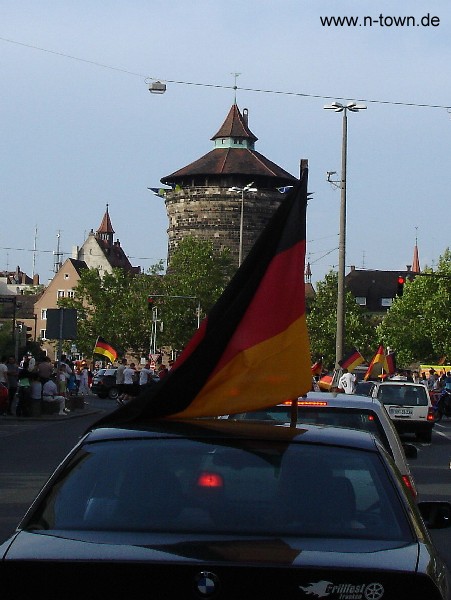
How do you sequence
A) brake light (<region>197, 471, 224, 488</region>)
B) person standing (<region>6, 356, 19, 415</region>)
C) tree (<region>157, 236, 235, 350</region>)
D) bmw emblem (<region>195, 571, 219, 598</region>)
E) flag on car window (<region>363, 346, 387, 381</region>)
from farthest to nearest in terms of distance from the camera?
1. tree (<region>157, 236, 235, 350</region>)
2. flag on car window (<region>363, 346, 387, 381</region>)
3. person standing (<region>6, 356, 19, 415</region>)
4. brake light (<region>197, 471, 224, 488</region>)
5. bmw emblem (<region>195, 571, 219, 598</region>)

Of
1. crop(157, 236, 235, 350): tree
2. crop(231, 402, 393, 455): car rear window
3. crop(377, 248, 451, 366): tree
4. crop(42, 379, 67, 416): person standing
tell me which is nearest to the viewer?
crop(231, 402, 393, 455): car rear window

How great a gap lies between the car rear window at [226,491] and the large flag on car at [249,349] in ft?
2.35

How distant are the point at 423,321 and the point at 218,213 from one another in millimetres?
21565

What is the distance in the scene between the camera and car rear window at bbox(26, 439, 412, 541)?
5359 mm

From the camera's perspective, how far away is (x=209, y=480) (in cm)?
561

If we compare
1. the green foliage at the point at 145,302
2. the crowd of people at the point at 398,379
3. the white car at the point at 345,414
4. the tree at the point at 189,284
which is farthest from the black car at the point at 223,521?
the green foliage at the point at 145,302

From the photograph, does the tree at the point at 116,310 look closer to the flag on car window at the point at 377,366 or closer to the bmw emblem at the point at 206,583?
the flag on car window at the point at 377,366

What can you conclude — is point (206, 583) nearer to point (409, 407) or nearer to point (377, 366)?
point (409, 407)

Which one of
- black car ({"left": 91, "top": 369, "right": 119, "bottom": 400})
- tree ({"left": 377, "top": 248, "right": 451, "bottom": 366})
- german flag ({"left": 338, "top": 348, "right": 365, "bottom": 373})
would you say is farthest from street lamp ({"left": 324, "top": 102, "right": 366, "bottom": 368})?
tree ({"left": 377, "top": 248, "right": 451, "bottom": 366})

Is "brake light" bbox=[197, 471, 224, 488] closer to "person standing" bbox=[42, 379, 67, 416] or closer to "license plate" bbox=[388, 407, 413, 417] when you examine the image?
"license plate" bbox=[388, 407, 413, 417]

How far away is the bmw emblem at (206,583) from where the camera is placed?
4605mm

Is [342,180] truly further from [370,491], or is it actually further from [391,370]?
[370,491]

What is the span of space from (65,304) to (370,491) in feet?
430

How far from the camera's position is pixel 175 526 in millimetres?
5289
